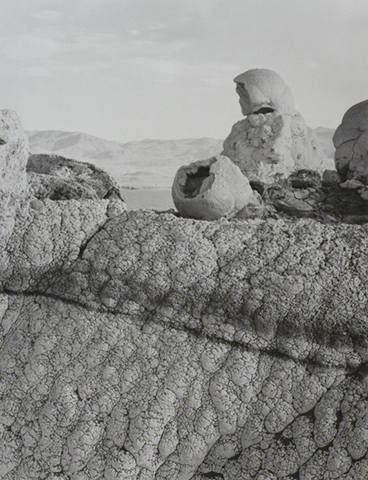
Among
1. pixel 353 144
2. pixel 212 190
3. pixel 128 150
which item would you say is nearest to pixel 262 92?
pixel 353 144

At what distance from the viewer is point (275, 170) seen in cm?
512

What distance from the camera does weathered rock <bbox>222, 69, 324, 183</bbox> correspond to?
16.8ft

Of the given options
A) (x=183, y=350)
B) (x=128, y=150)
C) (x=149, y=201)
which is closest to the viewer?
(x=183, y=350)

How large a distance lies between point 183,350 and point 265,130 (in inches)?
131

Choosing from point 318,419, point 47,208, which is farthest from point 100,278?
point 318,419

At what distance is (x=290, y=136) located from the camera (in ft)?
17.4

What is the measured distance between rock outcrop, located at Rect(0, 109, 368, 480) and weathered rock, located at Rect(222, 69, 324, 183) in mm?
2804

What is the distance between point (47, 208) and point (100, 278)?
0.38 m

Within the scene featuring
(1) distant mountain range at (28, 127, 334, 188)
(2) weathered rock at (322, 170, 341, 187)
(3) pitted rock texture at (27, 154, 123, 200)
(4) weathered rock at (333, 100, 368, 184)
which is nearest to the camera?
(3) pitted rock texture at (27, 154, 123, 200)

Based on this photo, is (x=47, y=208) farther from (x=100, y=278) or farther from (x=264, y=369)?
(x=264, y=369)

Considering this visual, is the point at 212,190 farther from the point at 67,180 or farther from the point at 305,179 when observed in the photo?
the point at 305,179

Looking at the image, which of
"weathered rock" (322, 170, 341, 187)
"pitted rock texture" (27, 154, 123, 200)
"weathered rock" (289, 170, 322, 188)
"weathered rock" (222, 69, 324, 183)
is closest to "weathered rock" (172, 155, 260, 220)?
"pitted rock texture" (27, 154, 123, 200)

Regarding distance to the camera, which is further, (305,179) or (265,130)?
(265,130)

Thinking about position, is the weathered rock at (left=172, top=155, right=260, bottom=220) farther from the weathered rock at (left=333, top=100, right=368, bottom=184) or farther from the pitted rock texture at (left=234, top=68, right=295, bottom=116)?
the pitted rock texture at (left=234, top=68, right=295, bottom=116)
